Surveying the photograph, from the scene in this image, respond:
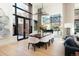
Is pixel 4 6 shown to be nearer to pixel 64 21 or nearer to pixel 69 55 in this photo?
pixel 64 21

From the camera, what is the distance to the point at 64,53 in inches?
104

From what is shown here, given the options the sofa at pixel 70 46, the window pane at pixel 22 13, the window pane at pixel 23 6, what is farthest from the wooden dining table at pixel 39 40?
the window pane at pixel 23 6

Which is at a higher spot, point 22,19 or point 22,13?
point 22,13

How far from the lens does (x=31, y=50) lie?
8.62ft

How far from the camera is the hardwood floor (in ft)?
8.52

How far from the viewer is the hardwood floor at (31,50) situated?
8.52 ft

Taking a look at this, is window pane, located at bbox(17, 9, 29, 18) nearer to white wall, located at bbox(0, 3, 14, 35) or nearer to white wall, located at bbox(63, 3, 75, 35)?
white wall, located at bbox(0, 3, 14, 35)

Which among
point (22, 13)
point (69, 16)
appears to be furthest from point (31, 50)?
point (69, 16)

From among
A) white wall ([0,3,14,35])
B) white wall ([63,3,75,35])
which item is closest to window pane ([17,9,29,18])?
white wall ([0,3,14,35])

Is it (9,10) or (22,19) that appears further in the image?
(22,19)

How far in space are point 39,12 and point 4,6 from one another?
0.70m

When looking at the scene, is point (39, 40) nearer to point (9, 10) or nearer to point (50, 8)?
point (50, 8)

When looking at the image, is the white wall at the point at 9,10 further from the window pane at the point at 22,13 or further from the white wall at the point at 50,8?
the white wall at the point at 50,8

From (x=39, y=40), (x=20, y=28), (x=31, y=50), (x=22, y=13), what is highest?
(x=22, y=13)
